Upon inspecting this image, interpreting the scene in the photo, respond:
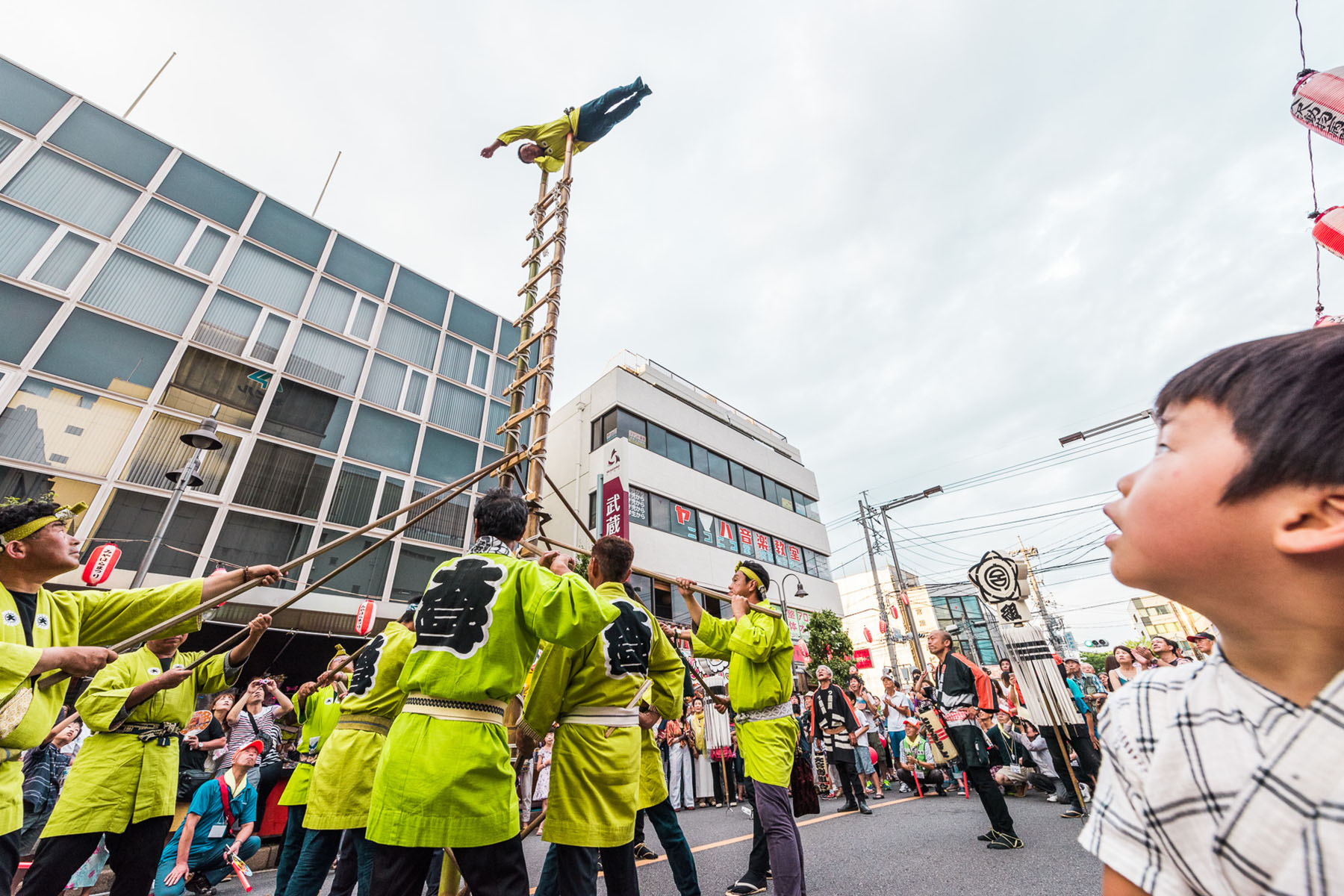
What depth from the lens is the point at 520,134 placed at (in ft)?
17.9

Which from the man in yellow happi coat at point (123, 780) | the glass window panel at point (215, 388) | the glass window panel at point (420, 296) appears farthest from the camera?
the glass window panel at point (420, 296)

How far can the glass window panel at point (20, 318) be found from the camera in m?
12.3

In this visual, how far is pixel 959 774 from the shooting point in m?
8.55

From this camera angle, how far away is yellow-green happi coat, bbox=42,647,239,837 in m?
3.10

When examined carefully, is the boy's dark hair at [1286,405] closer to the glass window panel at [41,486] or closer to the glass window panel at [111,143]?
the glass window panel at [41,486]

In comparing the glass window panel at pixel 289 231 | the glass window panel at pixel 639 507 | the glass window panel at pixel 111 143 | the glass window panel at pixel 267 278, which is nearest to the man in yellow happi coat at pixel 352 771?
the glass window panel at pixel 639 507

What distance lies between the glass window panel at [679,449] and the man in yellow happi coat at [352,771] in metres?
16.8

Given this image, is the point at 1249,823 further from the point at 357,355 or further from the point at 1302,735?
the point at 357,355

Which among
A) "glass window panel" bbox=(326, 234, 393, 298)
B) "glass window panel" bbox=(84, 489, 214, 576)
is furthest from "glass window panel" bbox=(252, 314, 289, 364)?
"glass window panel" bbox=(84, 489, 214, 576)

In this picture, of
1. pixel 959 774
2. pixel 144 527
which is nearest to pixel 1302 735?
pixel 959 774

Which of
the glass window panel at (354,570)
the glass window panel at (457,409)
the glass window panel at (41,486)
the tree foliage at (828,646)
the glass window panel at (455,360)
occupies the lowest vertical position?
the tree foliage at (828,646)

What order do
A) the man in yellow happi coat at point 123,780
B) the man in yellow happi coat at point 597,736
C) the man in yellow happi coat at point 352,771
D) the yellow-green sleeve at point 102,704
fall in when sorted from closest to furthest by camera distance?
the man in yellow happi coat at point 597,736 → the man in yellow happi coat at point 123,780 → the man in yellow happi coat at point 352,771 → the yellow-green sleeve at point 102,704

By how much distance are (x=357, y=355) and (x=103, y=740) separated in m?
16.5

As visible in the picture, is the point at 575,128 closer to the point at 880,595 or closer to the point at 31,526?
the point at 31,526
